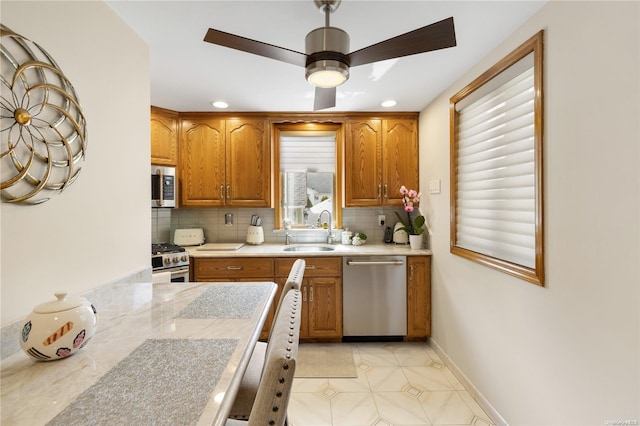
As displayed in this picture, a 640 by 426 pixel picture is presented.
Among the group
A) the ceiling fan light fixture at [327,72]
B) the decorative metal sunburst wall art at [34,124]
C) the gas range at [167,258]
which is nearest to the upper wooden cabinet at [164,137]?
the gas range at [167,258]

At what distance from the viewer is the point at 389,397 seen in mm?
1981

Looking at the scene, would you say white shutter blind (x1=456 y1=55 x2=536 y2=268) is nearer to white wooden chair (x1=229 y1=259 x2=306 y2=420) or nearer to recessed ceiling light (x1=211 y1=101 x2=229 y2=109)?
white wooden chair (x1=229 y1=259 x2=306 y2=420)

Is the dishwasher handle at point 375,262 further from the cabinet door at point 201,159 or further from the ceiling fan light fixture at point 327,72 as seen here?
the ceiling fan light fixture at point 327,72

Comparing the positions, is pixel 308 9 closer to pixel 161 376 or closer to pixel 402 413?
pixel 161 376

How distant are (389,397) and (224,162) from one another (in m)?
2.53

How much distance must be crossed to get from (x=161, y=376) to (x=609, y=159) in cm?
166

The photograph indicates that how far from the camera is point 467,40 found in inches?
65.4

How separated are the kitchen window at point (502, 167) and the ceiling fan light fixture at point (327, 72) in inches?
38.3

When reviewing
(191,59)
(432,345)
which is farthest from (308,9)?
(432,345)

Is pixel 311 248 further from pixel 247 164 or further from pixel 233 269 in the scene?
pixel 247 164

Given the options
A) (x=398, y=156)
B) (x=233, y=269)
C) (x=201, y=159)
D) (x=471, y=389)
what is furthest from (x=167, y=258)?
(x=471, y=389)

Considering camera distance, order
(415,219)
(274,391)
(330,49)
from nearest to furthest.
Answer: (274,391), (330,49), (415,219)

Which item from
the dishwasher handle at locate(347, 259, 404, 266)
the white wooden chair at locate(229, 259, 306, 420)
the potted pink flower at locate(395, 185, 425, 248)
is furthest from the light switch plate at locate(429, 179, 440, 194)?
the white wooden chair at locate(229, 259, 306, 420)

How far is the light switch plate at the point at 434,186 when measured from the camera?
2.54 m
